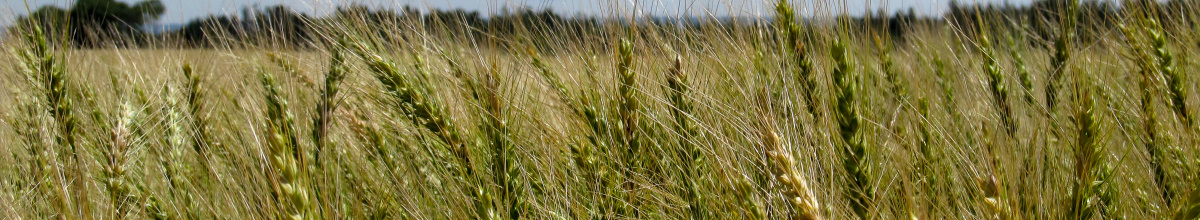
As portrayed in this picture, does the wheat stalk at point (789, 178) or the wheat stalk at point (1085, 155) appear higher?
the wheat stalk at point (789, 178)

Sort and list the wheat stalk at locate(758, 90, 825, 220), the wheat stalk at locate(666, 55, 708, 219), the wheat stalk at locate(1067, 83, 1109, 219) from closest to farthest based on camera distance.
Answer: the wheat stalk at locate(758, 90, 825, 220) → the wheat stalk at locate(1067, 83, 1109, 219) → the wheat stalk at locate(666, 55, 708, 219)

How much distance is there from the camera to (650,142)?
1.32 metres

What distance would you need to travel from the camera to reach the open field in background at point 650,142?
1.00m

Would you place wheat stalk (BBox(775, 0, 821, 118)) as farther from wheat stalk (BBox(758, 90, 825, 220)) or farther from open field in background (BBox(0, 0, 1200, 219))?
wheat stalk (BBox(758, 90, 825, 220))

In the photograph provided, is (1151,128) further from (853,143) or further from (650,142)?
(650,142)

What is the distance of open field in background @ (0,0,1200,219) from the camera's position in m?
1.00

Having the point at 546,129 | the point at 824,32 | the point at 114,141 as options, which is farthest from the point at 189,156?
the point at 824,32

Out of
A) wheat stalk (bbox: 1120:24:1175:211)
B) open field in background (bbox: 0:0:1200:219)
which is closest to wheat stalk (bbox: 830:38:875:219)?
open field in background (bbox: 0:0:1200:219)

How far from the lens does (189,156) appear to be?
74.8 inches

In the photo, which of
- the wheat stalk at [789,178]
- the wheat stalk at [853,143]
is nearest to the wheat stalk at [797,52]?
the wheat stalk at [853,143]

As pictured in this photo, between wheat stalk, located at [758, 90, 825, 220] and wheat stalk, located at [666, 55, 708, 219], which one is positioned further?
wheat stalk, located at [666, 55, 708, 219]

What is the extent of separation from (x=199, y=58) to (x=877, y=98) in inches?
62.3

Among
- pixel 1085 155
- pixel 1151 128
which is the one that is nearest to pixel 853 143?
pixel 1085 155

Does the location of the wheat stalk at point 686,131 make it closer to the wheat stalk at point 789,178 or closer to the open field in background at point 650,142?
the open field in background at point 650,142
